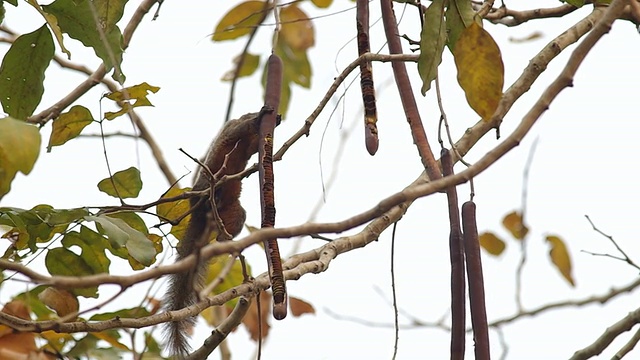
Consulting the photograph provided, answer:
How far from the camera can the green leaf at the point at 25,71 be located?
1.72 metres

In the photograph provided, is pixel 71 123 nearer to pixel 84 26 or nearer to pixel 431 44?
pixel 84 26

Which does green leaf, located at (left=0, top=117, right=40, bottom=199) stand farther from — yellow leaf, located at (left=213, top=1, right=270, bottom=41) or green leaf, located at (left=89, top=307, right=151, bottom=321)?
yellow leaf, located at (left=213, top=1, right=270, bottom=41)

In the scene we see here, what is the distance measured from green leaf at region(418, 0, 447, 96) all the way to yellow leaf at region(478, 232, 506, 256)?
1550mm

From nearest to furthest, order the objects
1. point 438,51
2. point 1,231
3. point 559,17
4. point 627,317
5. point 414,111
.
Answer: point 414,111 → point 438,51 → point 1,231 → point 627,317 → point 559,17

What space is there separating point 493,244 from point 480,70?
69.8 inches

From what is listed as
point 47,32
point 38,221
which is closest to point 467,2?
point 47,32

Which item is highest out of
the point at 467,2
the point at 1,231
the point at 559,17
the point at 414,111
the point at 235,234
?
the point at 559,17

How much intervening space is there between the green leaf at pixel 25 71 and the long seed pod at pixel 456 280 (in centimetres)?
93

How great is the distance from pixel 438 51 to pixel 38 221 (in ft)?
2.78

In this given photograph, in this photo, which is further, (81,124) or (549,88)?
(81,124)

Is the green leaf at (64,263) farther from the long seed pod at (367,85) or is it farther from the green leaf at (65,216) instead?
the long seed pod at (367,85)

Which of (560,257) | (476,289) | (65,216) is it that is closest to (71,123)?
(65,216)

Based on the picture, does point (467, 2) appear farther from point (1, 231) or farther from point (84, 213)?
point (1, 231)

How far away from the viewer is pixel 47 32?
5.65 feet
